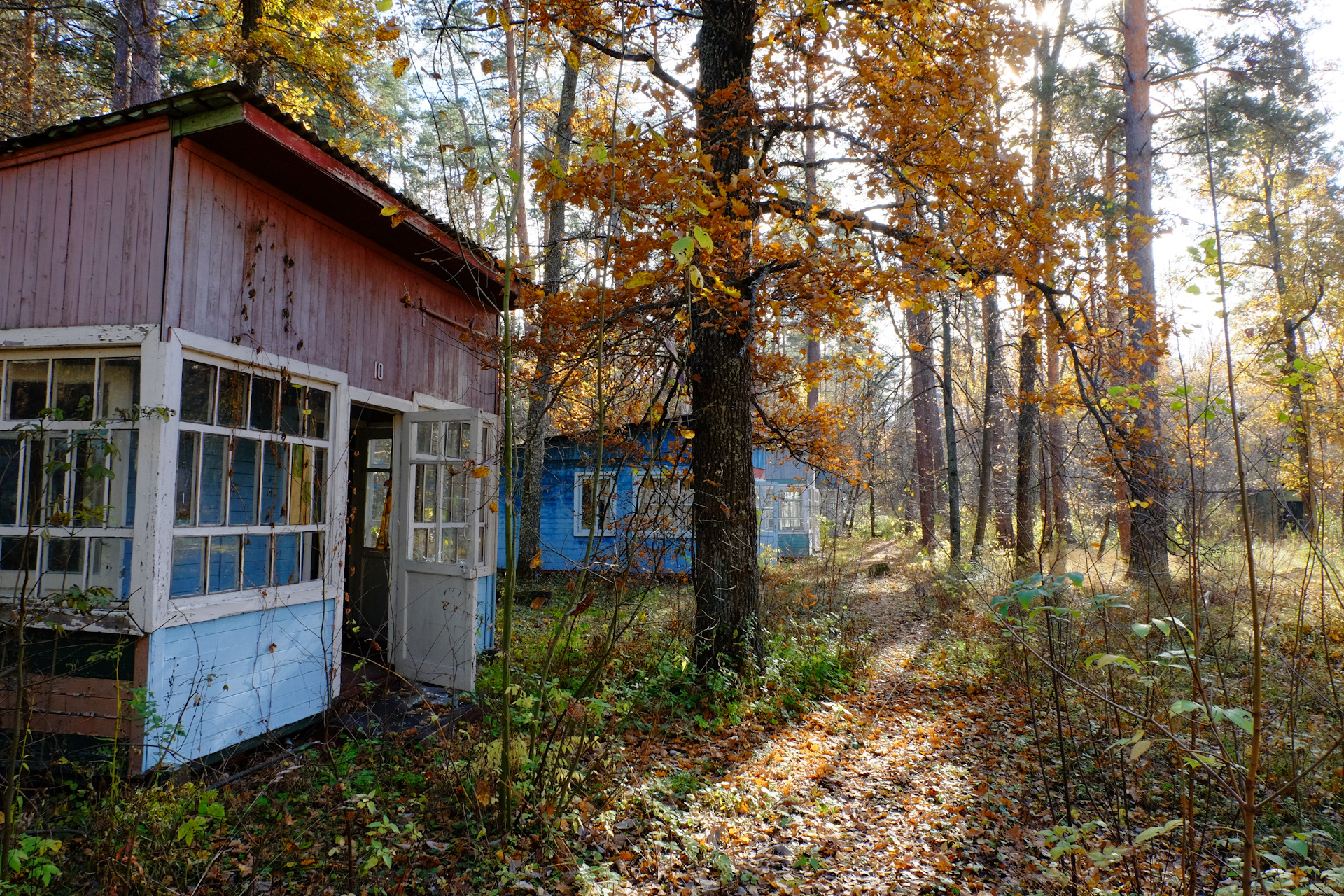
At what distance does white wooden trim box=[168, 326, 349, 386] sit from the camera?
429cm

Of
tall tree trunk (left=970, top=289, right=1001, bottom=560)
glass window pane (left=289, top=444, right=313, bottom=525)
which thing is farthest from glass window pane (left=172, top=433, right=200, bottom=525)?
tall tree trunk (left=970, top=289, right=1001, bottom=560)

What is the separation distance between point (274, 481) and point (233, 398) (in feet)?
2.30

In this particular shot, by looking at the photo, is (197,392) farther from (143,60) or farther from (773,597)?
(143,60)

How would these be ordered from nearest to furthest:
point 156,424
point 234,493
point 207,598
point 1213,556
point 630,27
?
point 156,424
point 207,598
point 234,493
point 630,27
point 1213,556

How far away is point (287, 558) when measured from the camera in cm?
520

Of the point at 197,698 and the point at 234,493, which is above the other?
the point at 234,493

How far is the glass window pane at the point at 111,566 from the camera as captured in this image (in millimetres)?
4199

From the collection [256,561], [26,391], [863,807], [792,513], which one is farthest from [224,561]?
[792,513]

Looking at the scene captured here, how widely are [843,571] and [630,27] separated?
35.0 feet

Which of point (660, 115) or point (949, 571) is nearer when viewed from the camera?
point (660, 115)

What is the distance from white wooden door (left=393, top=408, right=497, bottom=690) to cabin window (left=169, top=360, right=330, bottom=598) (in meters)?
1.01

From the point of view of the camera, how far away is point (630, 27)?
582cm

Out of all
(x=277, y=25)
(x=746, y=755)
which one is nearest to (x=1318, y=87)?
(x=746, y=755)

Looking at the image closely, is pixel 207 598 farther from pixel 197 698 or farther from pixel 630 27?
pixel 630 27
